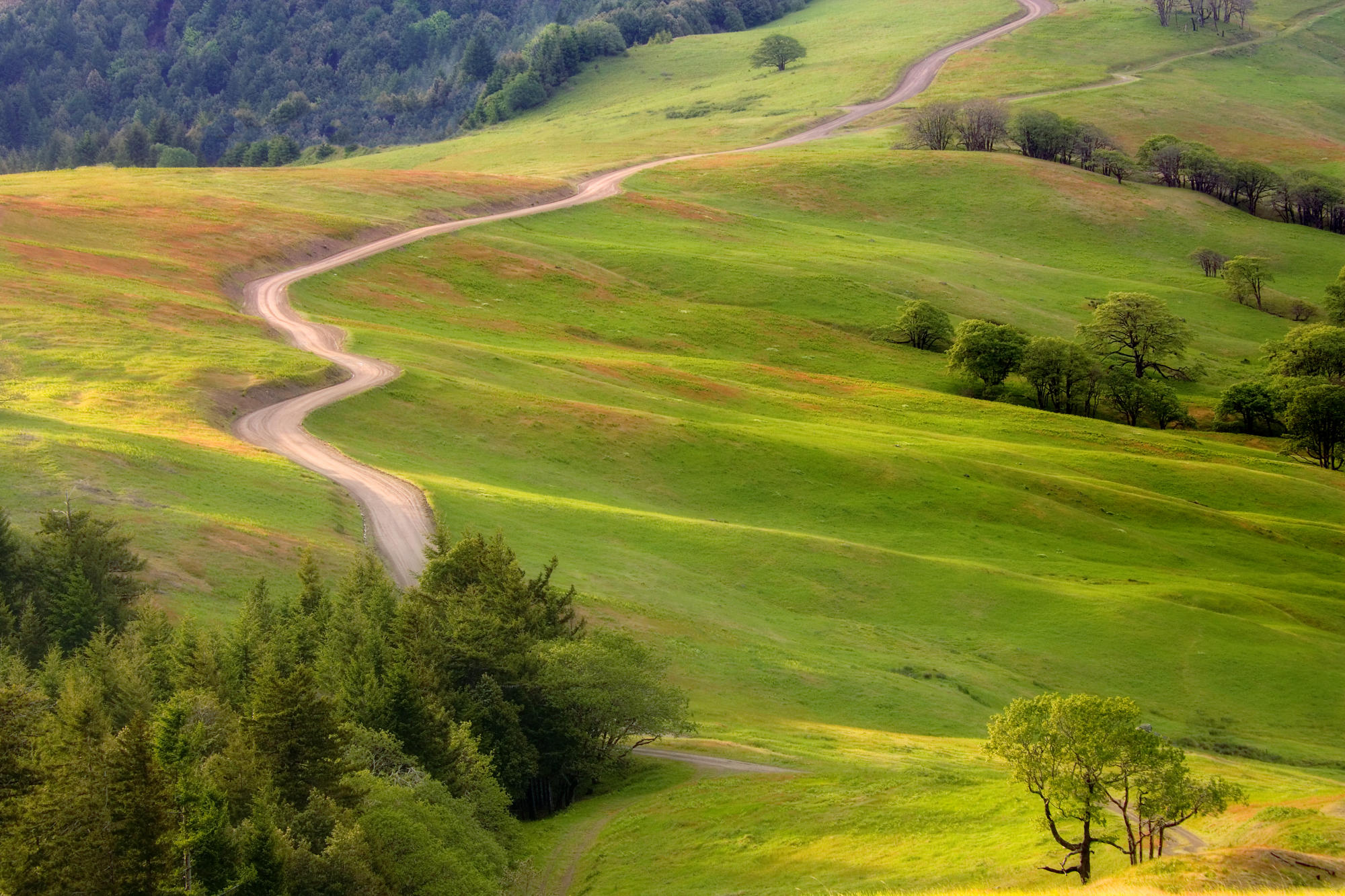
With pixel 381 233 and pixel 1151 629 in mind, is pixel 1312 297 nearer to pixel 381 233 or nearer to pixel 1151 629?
pixel 1151 629

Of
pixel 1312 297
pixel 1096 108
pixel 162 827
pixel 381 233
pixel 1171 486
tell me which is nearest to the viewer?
pixel 162 827

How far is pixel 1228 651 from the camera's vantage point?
53031mm

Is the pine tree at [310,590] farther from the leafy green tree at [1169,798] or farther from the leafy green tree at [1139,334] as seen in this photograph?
the leafy green tree at [1139,334]

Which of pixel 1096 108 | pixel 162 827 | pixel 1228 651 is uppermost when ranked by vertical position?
pixel 1096 108

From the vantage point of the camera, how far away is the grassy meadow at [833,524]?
1372 inches

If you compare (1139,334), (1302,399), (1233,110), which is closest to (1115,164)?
(1233,110)

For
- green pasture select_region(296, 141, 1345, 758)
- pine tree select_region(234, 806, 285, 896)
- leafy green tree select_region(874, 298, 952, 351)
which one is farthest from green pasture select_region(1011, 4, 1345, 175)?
pine tree select_region(234, 806, 285, 896)

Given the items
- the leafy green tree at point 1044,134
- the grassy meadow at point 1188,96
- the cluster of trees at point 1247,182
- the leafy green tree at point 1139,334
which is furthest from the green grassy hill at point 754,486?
the grassy meadow at point 1188,96

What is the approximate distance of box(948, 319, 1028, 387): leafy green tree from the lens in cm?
9269

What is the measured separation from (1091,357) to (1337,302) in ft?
125

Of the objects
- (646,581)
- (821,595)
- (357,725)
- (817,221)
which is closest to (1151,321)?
(817,221)

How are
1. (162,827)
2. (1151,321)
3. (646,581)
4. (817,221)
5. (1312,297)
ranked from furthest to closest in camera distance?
(817,221)
(1312,297)
(1151,321)
(646,581)
(162,827)

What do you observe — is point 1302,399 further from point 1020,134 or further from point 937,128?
point 937,128

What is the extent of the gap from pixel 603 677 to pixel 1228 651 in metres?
31.3
